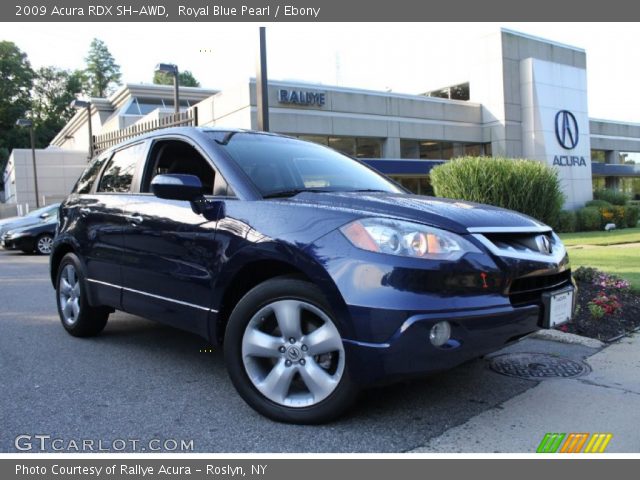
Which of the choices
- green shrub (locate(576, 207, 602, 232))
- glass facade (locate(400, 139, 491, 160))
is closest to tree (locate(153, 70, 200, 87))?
glass facade (locate(400, 139, 491, 160))

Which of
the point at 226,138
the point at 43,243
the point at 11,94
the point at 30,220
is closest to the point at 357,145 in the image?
the point at 30,220

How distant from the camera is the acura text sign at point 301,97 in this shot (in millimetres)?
21750

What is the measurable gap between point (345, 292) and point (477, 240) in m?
0.75

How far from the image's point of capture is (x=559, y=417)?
3.19 meters

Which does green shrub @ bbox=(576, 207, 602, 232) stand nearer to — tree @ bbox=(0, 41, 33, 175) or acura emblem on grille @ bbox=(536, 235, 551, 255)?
acura emblem on grille @ bbox=(536, 235, 551, 255)

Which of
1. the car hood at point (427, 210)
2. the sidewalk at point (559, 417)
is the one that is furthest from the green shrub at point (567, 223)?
the car hood at point (427, 210)

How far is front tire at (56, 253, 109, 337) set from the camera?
16.4ft

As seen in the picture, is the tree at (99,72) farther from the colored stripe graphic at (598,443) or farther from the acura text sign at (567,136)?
the colored stripe graphic at (598,443)

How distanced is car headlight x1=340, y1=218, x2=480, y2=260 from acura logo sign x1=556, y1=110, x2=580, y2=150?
27.4 metres

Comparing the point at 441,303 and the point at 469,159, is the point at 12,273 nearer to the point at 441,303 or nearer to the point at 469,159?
the point at 469,159

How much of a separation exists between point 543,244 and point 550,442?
113cm

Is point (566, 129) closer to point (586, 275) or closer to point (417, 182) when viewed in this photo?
point (417, 182)

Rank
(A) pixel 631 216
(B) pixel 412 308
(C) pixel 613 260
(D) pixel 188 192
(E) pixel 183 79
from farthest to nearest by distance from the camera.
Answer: (E) pixel 183 79, (A) pixel 631 216, (C) pixel 613 260, (D) pixel 188 192, (B) pixel 412 308

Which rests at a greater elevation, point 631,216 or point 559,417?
point 631,216
